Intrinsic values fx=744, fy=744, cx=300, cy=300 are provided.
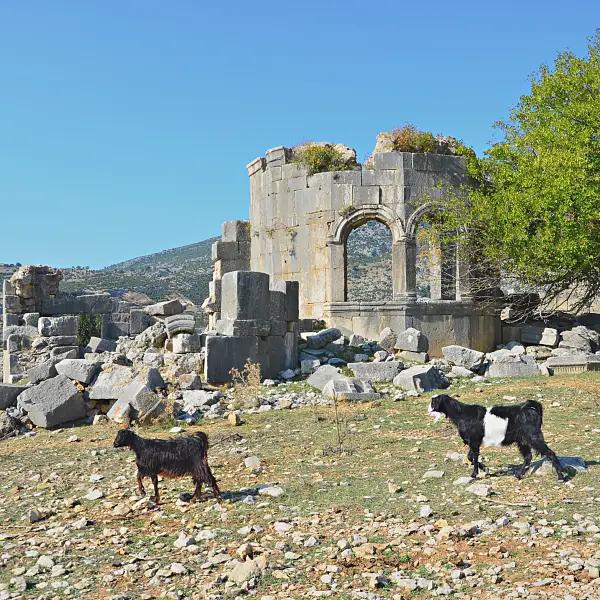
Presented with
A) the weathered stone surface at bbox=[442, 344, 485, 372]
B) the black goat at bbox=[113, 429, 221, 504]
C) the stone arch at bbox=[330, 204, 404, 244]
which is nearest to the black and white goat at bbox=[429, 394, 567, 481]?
the black goat at bbox=[113, 429, 221, 504]

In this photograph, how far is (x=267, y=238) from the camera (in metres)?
18.9

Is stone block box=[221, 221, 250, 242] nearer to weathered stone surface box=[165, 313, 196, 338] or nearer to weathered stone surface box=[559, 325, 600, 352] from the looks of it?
weathered stone surface box=[165, 313, 196, 338]

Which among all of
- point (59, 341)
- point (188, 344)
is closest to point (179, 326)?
point (188, 344)

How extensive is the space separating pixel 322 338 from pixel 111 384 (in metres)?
5.06

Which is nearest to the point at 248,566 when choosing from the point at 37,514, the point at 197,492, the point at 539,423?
the point at 197,492

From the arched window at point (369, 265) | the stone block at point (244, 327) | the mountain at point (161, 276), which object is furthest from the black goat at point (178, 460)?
the mountain at point (161, 276)

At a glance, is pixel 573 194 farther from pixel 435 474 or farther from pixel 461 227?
pixel 435 474

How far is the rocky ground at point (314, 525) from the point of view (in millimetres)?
4645

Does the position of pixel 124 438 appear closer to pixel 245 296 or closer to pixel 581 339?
pixel 245 296

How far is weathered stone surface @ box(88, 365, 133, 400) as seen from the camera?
1161 cm

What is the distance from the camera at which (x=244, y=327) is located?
1355cm

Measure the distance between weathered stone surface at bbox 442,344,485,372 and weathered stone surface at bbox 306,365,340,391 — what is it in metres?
2.85

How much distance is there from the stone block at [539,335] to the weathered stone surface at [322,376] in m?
6.20

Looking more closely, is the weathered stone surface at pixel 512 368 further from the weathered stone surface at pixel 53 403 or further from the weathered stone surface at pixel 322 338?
the weathered stone surface at pixel 53 403
